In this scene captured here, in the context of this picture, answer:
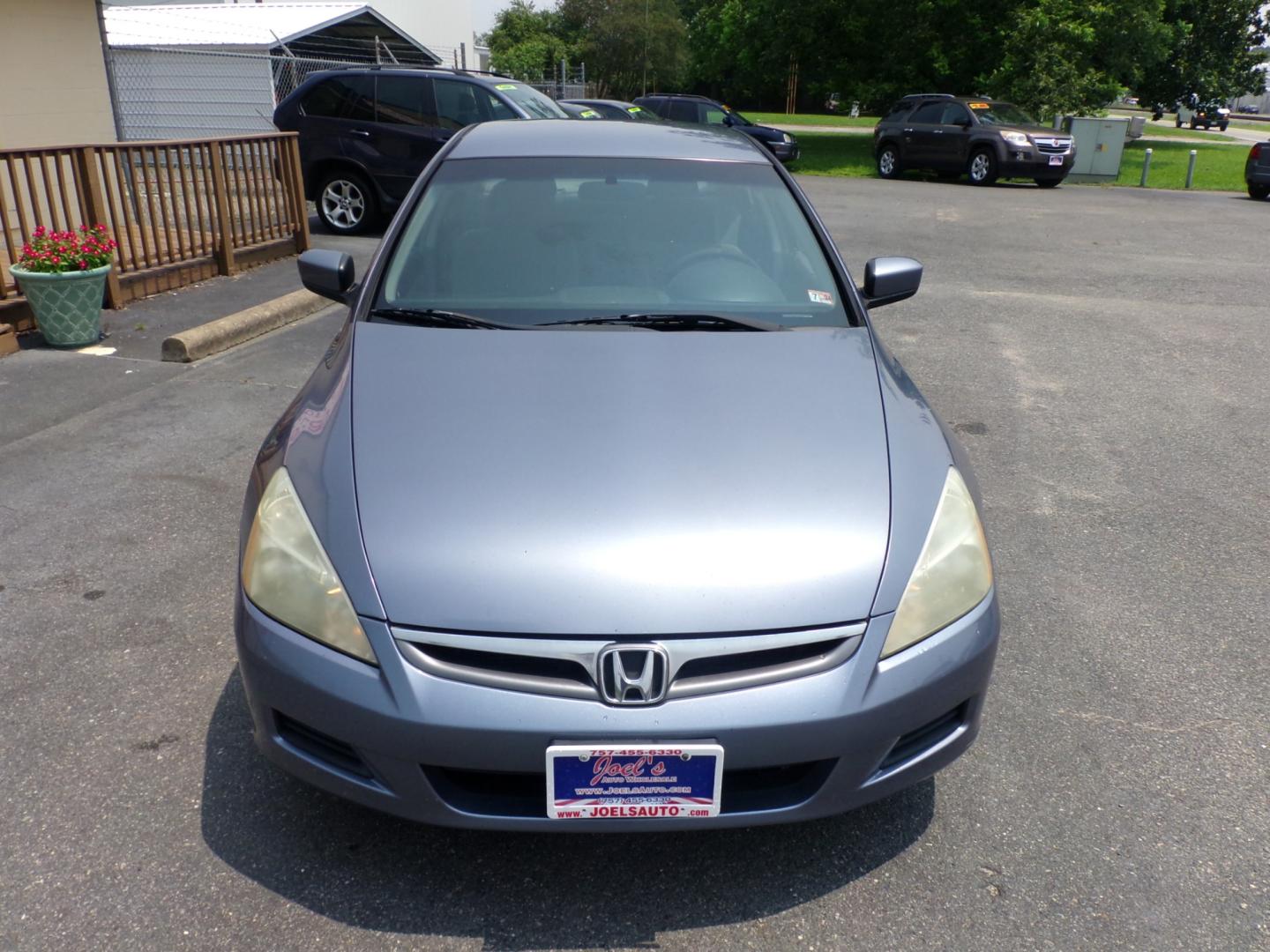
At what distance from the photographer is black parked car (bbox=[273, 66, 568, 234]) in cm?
1162

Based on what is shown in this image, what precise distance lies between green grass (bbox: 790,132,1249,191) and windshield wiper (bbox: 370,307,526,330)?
20324 millimetres

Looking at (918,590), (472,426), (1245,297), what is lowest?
(1245,297)

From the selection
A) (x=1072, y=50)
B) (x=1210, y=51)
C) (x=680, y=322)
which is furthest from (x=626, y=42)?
(x=680, y=322)

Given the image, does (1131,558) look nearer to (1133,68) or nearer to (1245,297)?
(1245,297)

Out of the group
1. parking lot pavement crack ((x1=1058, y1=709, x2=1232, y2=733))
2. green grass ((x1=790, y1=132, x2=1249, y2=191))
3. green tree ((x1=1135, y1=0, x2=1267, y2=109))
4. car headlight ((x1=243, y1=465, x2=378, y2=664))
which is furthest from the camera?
green tree ((x1=1135, y1=0, x2=1267, y2=109))

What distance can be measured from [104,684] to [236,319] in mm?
4591

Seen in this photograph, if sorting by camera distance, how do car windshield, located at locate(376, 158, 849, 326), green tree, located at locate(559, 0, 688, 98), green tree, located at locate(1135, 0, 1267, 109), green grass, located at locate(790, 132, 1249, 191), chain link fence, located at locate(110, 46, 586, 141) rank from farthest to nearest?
green tree, located at locate(559, 0, 688, 98) < green tree, located at locate(1135, 0, 1267, 109) < green grass, located at locate(790, 132, 1249, 191) < chain link fence, located at locate(110, 46, 586, 141) < car windshield, located at locate(376, 158, 849, 326)

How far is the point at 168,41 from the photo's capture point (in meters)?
23.9

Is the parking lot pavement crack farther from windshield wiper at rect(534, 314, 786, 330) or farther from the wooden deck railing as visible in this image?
the wooden deck railing

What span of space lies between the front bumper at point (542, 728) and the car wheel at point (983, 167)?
19.6m

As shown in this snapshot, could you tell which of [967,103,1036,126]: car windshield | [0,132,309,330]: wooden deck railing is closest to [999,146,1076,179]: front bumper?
Result: [967,103,1036,126]: car windshield

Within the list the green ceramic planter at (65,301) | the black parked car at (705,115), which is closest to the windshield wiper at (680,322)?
the green ceramic planter at (65,301)

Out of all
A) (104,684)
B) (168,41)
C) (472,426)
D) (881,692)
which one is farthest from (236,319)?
(168,41)

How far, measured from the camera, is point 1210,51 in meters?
29.2
